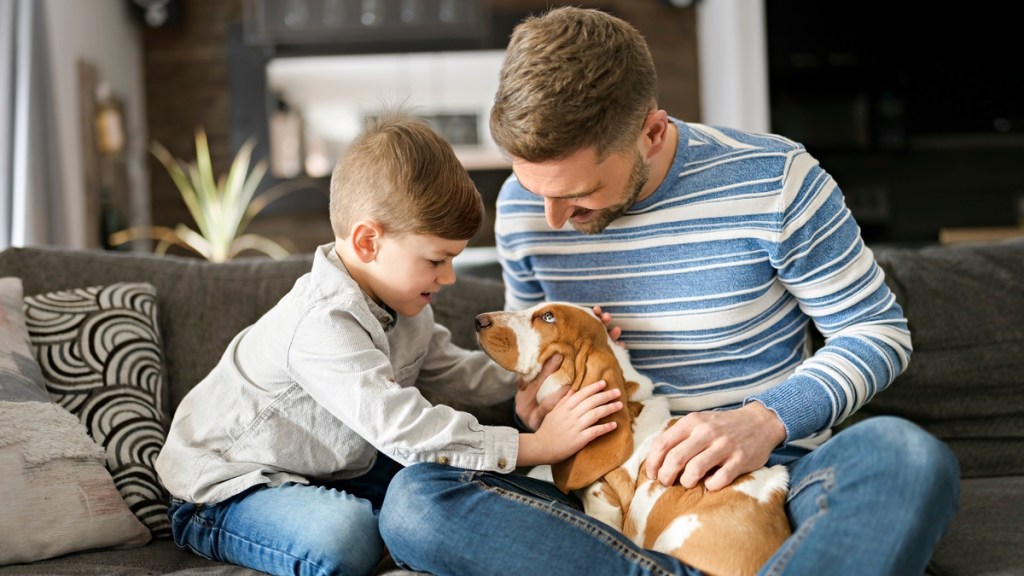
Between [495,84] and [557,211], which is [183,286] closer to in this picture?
[557,211]

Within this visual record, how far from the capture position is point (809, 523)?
1.18 metres

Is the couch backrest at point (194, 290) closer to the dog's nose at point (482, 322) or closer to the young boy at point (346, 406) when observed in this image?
the young boy at point (346, 406)

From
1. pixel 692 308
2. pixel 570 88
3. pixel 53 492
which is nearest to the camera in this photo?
pixel 570 88

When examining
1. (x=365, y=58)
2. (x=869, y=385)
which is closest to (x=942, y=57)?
(x=365, y=58)

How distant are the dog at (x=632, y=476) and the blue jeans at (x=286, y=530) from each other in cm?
33

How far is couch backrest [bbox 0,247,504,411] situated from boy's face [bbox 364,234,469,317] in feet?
1.37

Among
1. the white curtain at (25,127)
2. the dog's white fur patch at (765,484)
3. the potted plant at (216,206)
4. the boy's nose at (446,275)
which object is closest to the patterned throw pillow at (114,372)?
the boy's nose at (446,275)

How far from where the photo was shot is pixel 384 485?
1.73 m

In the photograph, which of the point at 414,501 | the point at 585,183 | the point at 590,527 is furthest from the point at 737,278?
the point at 414,501

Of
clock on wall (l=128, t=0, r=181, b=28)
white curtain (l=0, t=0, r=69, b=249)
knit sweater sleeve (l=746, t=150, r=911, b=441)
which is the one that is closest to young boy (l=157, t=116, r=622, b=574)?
knit sweater sleeve (l=746, t=150, r=911, b=441)

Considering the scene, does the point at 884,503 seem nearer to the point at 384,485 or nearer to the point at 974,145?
the point at 384,485

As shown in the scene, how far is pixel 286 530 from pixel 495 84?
4.31 meters

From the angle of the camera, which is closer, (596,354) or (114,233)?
(596,354)

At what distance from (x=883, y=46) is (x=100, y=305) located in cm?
475
